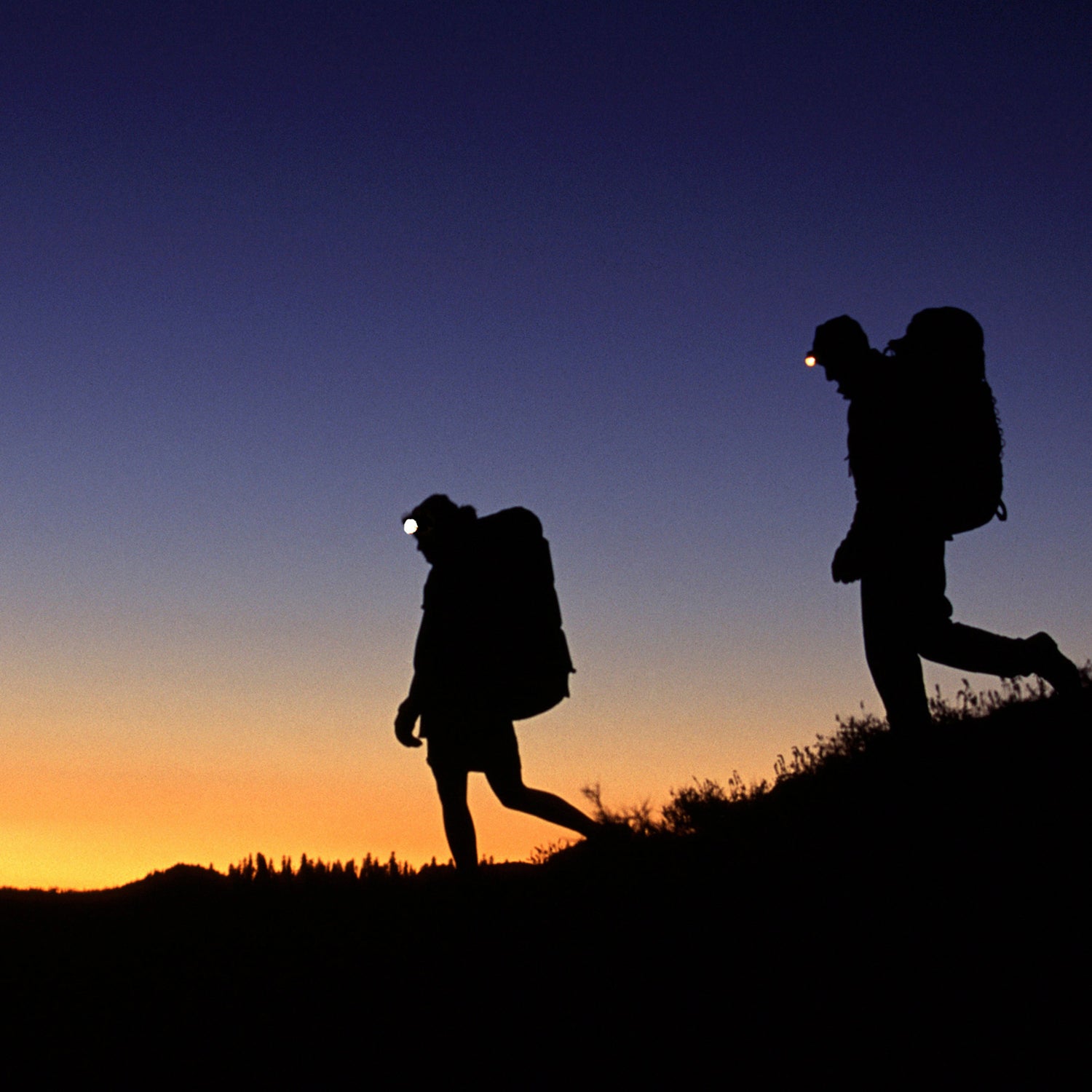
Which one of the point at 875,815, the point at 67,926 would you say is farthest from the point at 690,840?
the point at 67,926

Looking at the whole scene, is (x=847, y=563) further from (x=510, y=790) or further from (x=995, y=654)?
(x=510, y=790)

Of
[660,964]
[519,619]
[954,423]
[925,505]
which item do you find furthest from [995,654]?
[519,619]

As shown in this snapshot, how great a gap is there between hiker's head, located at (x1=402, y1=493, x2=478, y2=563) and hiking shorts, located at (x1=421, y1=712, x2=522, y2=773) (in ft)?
3.33

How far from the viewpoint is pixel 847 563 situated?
16.6 ft

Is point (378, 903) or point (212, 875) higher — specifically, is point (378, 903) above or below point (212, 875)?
below

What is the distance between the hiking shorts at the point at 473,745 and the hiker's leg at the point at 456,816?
0.14 ft

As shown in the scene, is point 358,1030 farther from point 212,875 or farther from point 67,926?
point 212,875

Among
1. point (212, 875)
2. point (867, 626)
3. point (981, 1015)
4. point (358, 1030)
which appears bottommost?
point (981, 1015)

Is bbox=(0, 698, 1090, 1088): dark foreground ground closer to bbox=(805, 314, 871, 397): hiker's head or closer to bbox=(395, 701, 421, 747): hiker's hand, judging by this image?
bbox=(395, 701, 421, 747): hiker's hand

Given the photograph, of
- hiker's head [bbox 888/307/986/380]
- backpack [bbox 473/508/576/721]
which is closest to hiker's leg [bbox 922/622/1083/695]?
hiker's head [bbox 888/307/986/380]

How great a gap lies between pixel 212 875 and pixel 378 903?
71.7 inches

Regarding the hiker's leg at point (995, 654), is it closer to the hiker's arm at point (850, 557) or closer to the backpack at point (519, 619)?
the hiker's arm at point (850, 557)

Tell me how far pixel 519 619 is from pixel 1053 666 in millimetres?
2847

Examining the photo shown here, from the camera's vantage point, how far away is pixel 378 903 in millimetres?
5094
